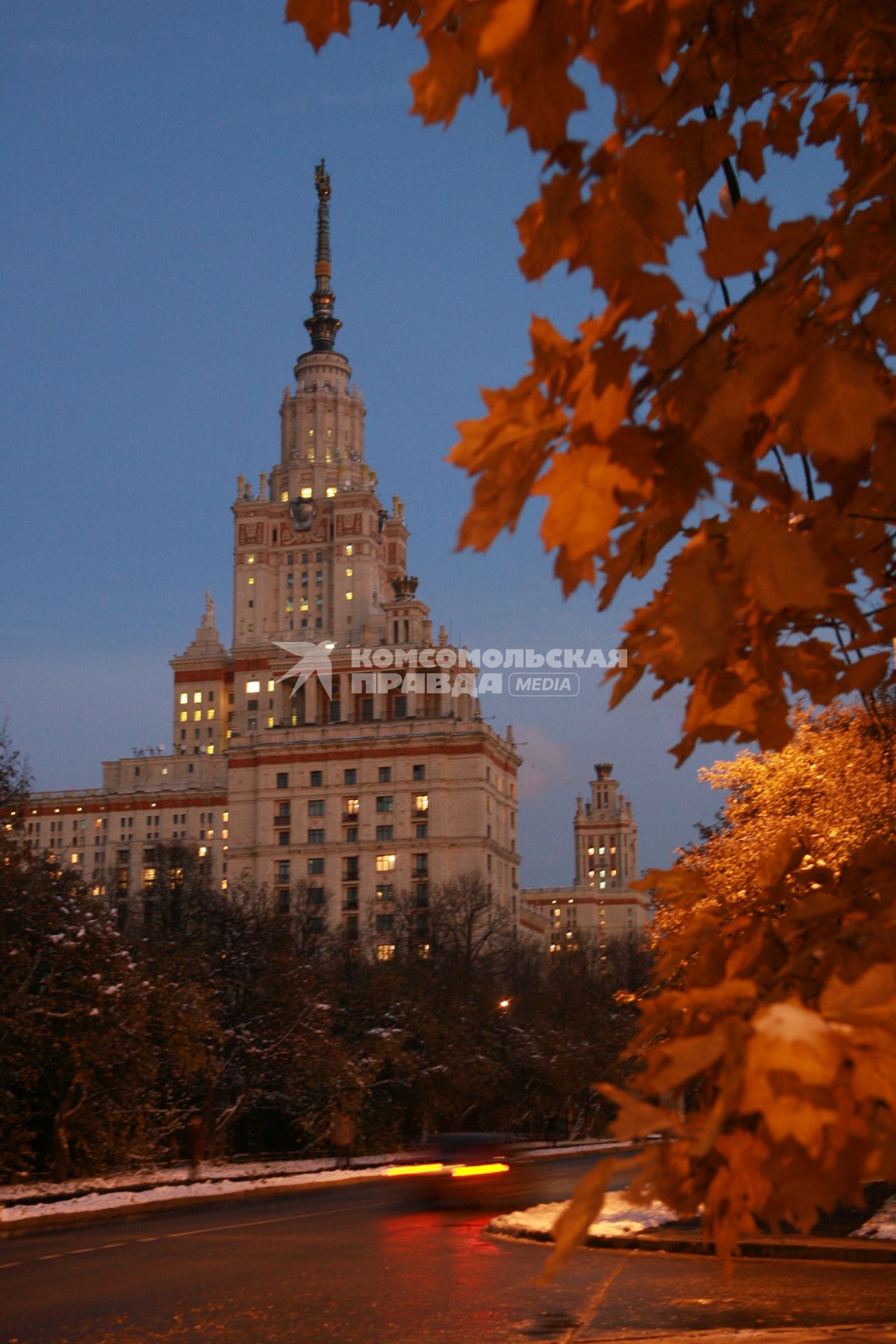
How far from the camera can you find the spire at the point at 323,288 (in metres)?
158

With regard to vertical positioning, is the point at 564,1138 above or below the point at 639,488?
below

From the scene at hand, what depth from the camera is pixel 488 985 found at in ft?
178

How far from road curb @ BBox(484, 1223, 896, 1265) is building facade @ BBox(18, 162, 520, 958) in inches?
2644

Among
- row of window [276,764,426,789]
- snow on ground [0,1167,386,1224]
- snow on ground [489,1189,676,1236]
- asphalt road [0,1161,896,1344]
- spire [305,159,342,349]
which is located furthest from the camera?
spire [305,159,342,349]

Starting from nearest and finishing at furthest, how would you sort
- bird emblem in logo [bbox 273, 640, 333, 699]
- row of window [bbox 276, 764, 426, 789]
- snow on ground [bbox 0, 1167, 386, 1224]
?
snow on ground [bbox 0, 1167, 386, 1224], row of window [bbox 276, 764, 426, 789], bird emblem in logo [bbox 273, 640, 333, 699]

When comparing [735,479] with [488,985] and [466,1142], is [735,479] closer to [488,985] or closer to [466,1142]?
[466,1142]

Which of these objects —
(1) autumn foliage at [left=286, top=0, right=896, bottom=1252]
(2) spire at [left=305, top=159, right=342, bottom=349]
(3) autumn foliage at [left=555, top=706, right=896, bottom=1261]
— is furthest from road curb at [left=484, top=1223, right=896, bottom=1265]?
(2) spire at [left=305, top=159, right=342, bottom=349]

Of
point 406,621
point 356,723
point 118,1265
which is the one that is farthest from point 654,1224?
point 406,621

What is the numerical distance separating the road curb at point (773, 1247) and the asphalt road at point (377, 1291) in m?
0.25

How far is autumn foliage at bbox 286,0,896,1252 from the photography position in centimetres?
192

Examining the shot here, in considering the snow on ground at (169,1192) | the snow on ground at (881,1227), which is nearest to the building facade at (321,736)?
the snow on ground at (169,1192)

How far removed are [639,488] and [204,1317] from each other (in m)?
10.7

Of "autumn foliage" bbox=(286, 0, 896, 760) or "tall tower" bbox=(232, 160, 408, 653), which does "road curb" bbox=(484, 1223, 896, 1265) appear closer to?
"autumn foliage" bbox=(286, 0, 896, 760)

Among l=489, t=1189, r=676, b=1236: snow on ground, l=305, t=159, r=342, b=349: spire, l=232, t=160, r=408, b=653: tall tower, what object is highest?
l=305, t=159, r=342, b=349: spire
